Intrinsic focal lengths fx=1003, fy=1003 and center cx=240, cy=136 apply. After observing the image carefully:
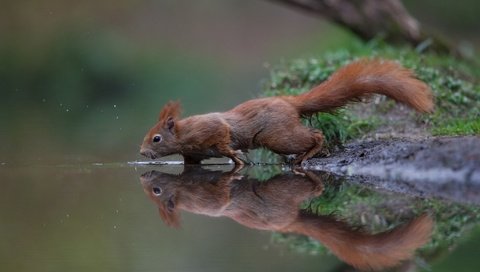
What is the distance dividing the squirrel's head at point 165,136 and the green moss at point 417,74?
46.8 inches

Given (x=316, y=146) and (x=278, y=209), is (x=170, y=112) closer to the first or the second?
(x=316, y=146)

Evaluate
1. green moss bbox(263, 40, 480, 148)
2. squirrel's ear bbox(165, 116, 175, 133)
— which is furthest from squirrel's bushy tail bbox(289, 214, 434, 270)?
squirrel's ear bbox(165, 116, 175, 133)

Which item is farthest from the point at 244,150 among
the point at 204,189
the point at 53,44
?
the point at 53,44

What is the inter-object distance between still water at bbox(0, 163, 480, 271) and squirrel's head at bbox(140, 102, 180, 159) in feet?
1.45

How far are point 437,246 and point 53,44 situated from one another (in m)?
16.2

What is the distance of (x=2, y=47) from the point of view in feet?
66.7

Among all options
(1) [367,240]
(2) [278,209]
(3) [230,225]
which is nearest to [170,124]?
(2) [278,209]

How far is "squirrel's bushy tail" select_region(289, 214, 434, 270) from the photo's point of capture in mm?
4871

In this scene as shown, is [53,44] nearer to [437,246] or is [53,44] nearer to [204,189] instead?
[204,189]

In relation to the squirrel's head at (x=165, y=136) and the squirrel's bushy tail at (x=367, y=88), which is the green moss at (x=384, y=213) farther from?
the squirrel's head at (x=165, y=136)

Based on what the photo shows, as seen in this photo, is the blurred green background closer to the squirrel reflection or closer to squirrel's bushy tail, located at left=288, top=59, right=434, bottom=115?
the squirrel reflection

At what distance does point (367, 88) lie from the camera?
827 cm

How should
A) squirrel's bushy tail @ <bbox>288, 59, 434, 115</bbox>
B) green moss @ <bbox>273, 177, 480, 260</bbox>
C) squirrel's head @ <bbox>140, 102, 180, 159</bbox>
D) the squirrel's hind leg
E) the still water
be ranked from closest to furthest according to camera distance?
the still water → green moss @ <bbox>273, 177, 480, 260</bbox> → squirrel's bushy tail @ <bbox>288, 59, 434, 115</bbox> → the squirrel's hind leg → squirrel's head @ <bbox>140, 102, 180, 159</bbox>

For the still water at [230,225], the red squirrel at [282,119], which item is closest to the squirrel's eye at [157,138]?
the red squirrel at [282,119]
